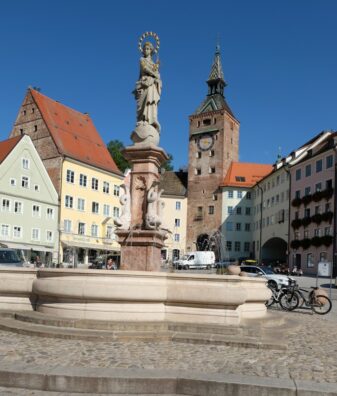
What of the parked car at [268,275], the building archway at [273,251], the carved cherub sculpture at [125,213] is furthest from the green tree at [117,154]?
the carved cherub sculpture at [125,213]

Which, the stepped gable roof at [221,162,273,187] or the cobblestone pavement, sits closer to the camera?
the cobblestone pavement

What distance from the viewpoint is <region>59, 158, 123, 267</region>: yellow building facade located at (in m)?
53.4

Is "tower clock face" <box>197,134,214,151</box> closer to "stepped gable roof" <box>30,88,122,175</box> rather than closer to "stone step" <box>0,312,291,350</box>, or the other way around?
"stepped gable roof" <box>30,88,122,175</box>

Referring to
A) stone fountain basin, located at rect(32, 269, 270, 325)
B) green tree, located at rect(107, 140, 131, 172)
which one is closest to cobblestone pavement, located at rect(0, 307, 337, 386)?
stone fountain basin, located at rect(32, 269, 270, 325)

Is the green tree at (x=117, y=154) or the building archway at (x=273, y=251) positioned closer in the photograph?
the building archway at (x=273, y=251)

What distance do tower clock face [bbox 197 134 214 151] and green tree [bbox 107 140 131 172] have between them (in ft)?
40.4

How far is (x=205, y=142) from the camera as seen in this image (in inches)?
3258

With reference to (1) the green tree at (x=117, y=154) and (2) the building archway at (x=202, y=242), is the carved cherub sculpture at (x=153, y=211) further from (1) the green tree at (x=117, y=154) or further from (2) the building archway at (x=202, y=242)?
(2) the building archway at (x=202, y=242)

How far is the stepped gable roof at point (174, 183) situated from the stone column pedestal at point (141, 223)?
224 ft

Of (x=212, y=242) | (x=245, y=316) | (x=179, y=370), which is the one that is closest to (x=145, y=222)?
(x=245, y=316)

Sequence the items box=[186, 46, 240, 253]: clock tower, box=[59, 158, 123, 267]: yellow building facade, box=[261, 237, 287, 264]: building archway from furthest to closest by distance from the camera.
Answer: box=[186, 46, 240, 253]: clock tower < box=[261, 237, 287, 264]: building archway < box=[59, 158, 123, 267]: yellow building facade

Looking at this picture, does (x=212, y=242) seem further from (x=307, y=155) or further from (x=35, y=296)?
(x=35, y=296)

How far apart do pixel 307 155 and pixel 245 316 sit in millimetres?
49681

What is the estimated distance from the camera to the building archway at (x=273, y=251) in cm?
7019
